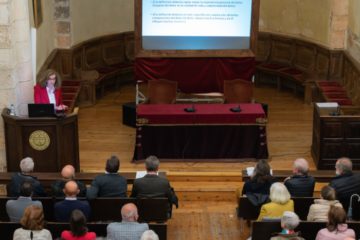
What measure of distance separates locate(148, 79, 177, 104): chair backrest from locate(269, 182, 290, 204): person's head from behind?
4.50 m

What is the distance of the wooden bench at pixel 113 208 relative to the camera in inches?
305

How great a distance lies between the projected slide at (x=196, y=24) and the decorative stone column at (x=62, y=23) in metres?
2.32

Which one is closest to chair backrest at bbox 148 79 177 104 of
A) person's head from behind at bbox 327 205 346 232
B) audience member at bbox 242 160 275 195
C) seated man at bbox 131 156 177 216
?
seated man at bbox 131 156 177 216

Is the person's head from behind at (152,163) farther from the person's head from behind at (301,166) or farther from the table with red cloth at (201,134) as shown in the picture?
the table with red cloth at (201,134)

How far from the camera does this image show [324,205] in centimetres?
725

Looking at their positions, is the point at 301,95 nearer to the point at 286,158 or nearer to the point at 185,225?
the point at 286,158

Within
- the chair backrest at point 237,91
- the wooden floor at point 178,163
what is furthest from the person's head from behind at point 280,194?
the chair backrest at point 237,91

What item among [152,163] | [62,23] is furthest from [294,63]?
[152,163]

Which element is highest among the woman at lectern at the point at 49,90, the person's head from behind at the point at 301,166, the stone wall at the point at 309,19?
the stone wall at the point at 309,19

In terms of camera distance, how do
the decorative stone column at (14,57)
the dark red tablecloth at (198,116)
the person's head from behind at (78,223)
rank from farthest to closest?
the dark red tablecloth at (198,116) → the decorative stone column at (14,57) → the person's head from behind at (78,223)

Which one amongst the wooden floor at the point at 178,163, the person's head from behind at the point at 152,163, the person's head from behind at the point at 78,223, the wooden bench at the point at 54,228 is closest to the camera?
the person's head from behind at the point at 78,223

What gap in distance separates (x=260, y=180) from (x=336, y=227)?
1.35 meters

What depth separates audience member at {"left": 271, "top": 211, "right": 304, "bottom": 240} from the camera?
6.66m

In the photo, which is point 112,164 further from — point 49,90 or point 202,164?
point 202,164
